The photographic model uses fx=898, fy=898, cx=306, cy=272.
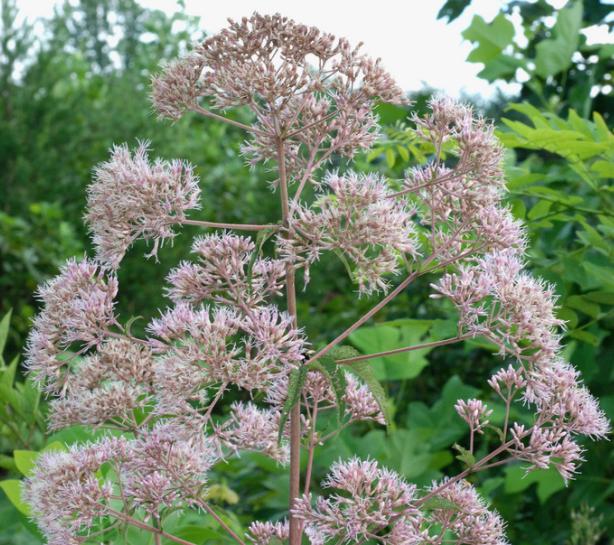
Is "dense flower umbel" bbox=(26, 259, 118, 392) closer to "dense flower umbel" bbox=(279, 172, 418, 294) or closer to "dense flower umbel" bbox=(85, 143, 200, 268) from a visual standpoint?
"dense flower umbel" bbox=(85, 143, 200, 268)

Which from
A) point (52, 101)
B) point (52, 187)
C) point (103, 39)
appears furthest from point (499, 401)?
point (103, 39)

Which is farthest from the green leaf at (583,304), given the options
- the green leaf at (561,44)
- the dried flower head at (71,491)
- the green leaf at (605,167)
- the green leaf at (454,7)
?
the green leaf at (454,7)

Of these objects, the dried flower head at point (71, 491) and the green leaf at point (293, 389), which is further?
the dried flower head at point (71, 491)

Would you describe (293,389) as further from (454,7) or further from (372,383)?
(454,7)

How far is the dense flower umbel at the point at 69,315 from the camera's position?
4.59ft

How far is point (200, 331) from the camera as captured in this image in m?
1.29

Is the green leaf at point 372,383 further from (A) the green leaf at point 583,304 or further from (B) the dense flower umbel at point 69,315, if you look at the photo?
(A) the green leaf at point 583,304

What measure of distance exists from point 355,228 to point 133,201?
1.11 ft

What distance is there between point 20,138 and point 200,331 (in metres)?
5.51

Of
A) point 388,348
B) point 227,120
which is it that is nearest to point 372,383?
point 227,120

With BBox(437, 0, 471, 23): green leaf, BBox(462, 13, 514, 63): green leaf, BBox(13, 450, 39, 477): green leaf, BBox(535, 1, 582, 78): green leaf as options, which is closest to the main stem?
BBox(13, 450, 39, 477): green leaf

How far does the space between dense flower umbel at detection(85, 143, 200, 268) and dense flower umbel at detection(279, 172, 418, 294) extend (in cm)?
19

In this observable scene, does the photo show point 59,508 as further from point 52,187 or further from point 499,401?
point 52,187

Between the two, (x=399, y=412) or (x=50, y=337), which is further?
(x=399, y=412)
